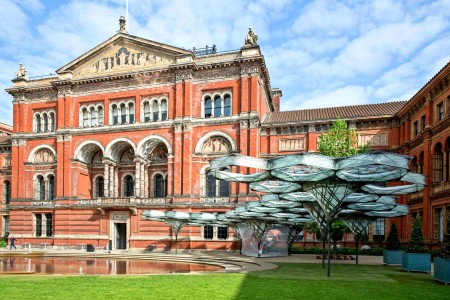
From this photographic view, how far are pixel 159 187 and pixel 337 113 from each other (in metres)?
20.8

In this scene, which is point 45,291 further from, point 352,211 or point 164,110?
point 164,110

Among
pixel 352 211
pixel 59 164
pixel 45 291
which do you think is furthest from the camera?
pixel 59 164

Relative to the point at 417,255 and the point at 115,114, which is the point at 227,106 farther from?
the point at 417,255

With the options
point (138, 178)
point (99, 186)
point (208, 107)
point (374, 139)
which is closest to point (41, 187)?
point (99, 186)

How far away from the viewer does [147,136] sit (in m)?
44.9

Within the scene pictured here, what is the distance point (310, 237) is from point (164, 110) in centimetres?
2001

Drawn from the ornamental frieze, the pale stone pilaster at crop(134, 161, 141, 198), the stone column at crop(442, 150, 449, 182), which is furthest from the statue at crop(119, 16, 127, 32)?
the stone column at crop(442, 150, 449, 182)

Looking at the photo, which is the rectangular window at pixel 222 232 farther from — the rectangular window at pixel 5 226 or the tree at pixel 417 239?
the rectangular window at pixel 5 226

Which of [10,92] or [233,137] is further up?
[10,92]

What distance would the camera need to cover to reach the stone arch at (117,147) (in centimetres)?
4584

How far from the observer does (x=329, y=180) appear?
19875 mm

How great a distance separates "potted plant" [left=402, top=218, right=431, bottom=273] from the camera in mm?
22703

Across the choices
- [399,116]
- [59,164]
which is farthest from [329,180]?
[59,164]

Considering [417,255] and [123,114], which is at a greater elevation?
[123,114]
